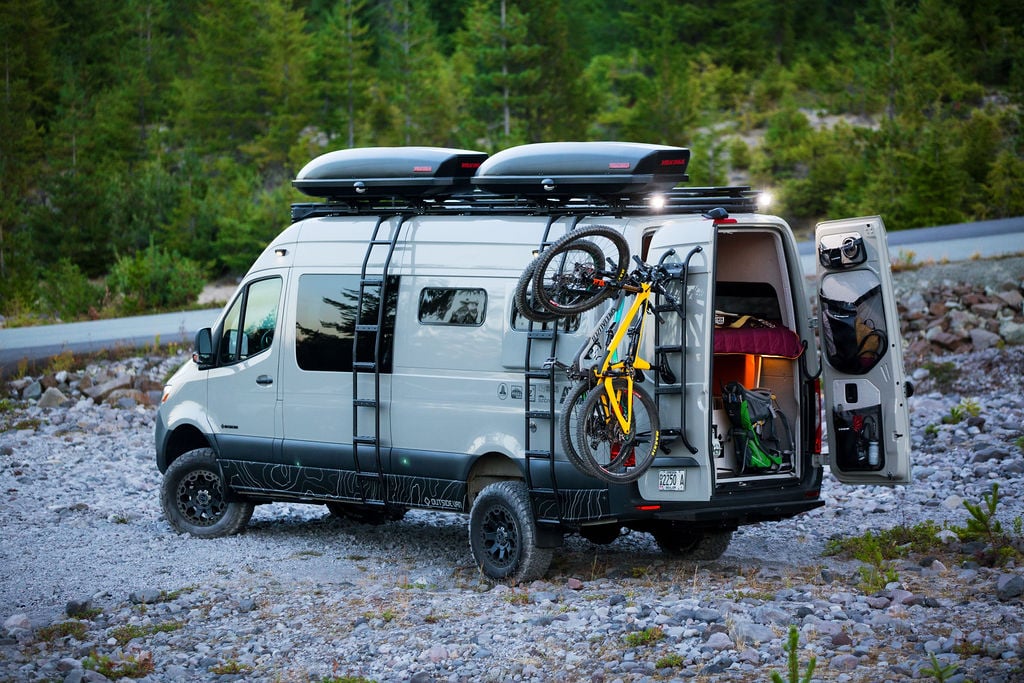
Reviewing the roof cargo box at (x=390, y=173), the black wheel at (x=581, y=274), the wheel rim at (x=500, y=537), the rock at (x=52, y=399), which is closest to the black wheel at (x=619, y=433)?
the black wheel at (x=581, y=274)

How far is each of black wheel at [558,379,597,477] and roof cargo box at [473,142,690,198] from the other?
1.49m

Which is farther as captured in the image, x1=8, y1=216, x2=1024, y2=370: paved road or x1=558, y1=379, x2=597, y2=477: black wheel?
x1=8, y1=216, x2=1024, y2=370: paved road

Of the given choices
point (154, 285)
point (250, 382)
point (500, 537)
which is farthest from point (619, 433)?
point (154, 285)

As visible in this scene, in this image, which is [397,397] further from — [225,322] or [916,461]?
[916,461]

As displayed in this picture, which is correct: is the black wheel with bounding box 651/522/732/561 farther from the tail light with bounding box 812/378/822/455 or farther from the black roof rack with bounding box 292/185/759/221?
the black roof rack with bounding box 292/185/759/221

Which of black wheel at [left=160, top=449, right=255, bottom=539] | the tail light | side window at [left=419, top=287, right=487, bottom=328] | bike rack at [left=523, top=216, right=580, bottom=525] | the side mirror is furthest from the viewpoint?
black wheel at [left=160, top=449, right=255, bottom=539]

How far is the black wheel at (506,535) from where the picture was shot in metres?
8.54

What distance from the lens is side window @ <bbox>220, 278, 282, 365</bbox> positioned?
33.6ft

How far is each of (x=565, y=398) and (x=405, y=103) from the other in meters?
39.0

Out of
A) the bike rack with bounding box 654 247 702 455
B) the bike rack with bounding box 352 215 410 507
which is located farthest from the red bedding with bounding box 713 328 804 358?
the bike rack with bounding box 352 215 410 507

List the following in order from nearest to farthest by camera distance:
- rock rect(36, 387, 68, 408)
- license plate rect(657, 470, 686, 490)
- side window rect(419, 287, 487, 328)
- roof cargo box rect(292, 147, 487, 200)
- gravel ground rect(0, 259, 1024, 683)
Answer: gravel ground rect(0, 259, 1024, 683)
license plate rect(657, 470, 686, 490)
side window rect(419, 287, 487, 328)
roof cargo box rect(292, 147, 487, 200)
rock rect(36, 387, 68, 408)

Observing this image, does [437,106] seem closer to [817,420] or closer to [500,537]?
[817,420]

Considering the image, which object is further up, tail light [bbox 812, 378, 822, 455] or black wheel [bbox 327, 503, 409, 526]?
tail light [bbox 812, 378, 822, 455]

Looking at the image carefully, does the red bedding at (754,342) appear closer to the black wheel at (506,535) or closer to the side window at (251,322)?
the black wheel at (506,535)
